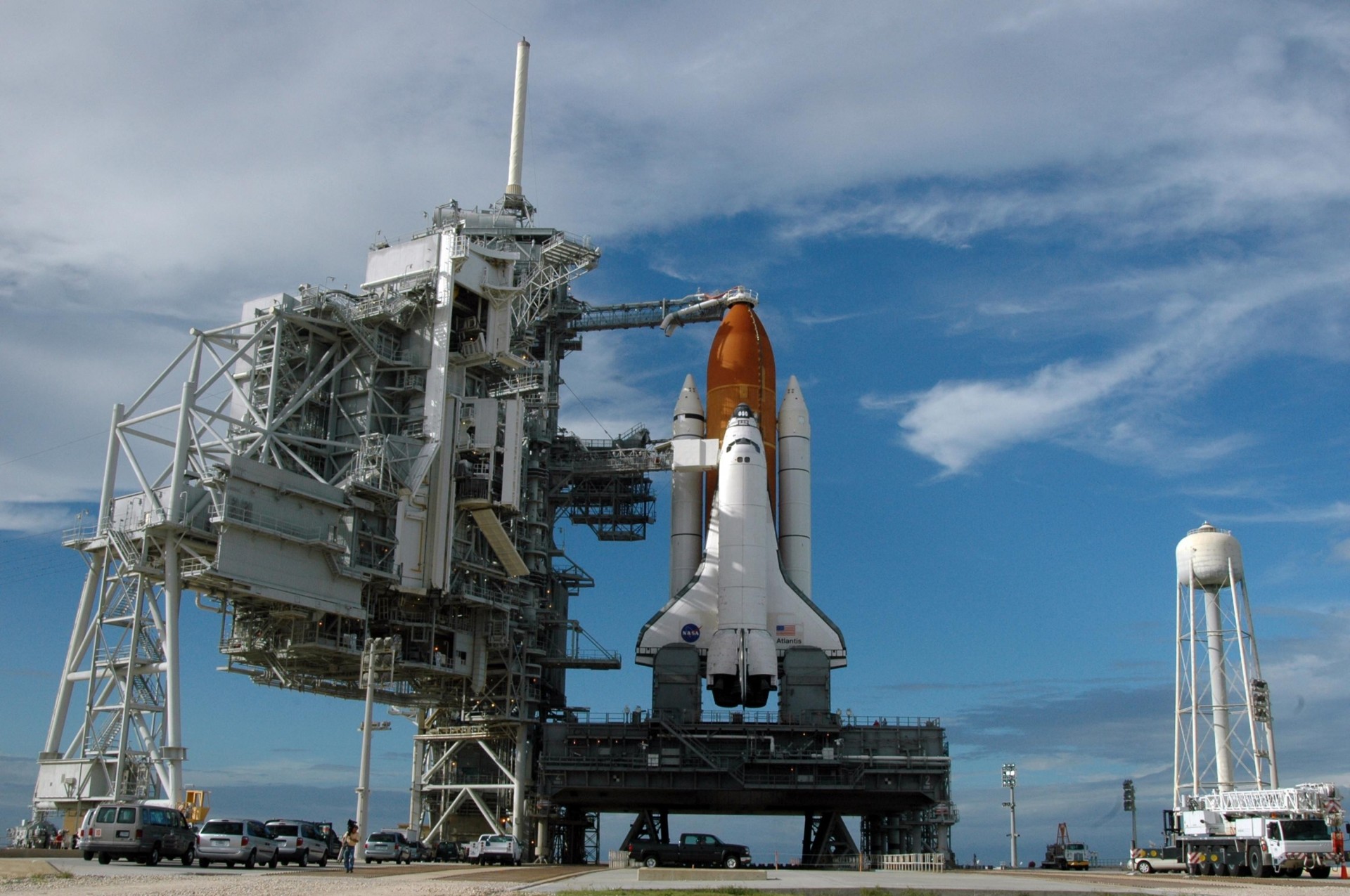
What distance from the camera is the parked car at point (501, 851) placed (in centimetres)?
4456

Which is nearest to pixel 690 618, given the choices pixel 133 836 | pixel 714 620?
pixel 714 620

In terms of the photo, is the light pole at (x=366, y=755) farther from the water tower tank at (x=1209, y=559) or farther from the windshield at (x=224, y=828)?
the water tower tank at (x=1209, y=559)

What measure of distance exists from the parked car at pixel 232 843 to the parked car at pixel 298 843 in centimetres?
98

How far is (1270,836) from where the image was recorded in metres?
38.3

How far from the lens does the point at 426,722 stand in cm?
6075

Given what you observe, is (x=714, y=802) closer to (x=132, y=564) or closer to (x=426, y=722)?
(x=426, y=722)

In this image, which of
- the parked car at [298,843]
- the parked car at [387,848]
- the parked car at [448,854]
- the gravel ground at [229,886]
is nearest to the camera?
the gravel ground at [229,886]

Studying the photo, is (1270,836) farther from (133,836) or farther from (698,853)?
(133,836)

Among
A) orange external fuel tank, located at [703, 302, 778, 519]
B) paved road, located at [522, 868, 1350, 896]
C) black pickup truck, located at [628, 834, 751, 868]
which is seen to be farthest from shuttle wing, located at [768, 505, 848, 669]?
paved road, located at [522, 868, 1350, 896]

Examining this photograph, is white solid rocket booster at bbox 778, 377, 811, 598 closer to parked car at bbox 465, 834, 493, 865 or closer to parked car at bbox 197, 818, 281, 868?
parked car at bbox 465, 834, 493, 865

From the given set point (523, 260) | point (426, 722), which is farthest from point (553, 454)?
point (426, 722)

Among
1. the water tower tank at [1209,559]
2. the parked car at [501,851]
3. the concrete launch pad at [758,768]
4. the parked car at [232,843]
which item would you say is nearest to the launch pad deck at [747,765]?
the concrete launch pad at [758,768]

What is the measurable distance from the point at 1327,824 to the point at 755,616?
2222 cm

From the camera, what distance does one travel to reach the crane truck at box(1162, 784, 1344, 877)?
38.0m
